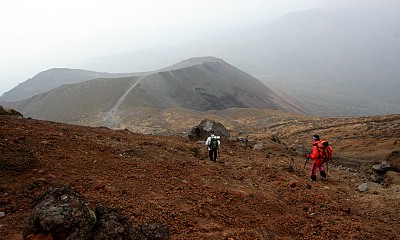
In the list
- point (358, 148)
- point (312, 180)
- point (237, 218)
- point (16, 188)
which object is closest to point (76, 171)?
point (16, 188)

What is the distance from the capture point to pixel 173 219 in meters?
7.76

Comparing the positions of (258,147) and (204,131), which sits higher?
(204,131)

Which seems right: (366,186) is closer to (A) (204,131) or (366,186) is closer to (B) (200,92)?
(A) (204,131)

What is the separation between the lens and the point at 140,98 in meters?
68.7

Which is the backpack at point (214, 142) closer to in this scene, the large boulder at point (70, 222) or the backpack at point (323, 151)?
the backpack at point (323, 151)

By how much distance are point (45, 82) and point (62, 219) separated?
484ft

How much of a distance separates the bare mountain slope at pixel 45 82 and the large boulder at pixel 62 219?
129 meters

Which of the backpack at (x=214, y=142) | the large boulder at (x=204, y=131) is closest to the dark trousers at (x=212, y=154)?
the backpack at (x=214, y=142)

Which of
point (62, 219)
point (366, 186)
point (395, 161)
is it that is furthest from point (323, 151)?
point (62, 219)

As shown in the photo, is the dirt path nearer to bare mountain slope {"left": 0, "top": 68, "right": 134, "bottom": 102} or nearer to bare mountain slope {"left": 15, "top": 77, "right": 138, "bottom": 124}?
bare mountain slope {"left": 15, "top": 77, "right": 138, "bottom": 124}

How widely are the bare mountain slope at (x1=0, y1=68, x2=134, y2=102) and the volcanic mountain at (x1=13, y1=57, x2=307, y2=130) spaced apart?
38037mm

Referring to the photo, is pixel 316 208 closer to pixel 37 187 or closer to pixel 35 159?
pixel 37 187

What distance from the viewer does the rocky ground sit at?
7828mm

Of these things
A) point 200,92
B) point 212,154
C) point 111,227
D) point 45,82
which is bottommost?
point 200,92
